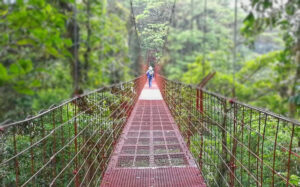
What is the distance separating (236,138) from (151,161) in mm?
912

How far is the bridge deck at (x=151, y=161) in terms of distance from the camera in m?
1.59

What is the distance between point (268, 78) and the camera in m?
1.47

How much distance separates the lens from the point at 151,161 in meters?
1.96

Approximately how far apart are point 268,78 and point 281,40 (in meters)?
0.25

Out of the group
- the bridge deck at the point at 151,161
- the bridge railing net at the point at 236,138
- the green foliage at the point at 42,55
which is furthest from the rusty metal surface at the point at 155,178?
the green foliage at the point at 42,55

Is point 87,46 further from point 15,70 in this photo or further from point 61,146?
point 61,146

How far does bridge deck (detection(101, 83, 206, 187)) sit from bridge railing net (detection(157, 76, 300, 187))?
117mm

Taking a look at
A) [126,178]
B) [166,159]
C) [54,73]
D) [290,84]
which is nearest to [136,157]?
[166,159]

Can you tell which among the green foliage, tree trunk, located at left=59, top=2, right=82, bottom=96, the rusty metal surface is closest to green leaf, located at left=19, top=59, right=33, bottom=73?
the green foliage

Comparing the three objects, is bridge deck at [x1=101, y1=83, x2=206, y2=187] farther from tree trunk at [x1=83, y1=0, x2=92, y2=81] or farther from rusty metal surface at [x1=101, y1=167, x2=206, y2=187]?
tree trunk at [x1=83, y1=0, x2=92, y2=81]

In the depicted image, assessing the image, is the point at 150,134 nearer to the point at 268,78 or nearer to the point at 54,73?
the point at 268,78

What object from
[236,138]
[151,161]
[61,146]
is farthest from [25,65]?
[151,161]

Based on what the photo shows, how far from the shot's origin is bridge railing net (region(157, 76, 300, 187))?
2.90 feet

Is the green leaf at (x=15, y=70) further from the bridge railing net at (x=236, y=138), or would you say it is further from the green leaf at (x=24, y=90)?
the bridge railing net at (x=236, y=138)
